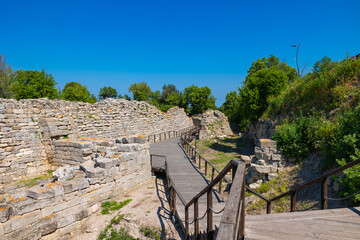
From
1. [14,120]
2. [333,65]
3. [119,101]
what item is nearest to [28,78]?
[119,101]

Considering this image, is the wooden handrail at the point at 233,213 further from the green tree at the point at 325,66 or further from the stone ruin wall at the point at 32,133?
the green tree at the point at 325,66

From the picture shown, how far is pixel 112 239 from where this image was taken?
4.86m

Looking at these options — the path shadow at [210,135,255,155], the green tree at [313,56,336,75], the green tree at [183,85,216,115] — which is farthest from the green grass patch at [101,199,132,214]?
the green tree at [183,85,216,115]

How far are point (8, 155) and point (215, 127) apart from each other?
24.3 meters

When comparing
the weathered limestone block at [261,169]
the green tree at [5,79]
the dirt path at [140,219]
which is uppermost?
the green tree at [5,79]

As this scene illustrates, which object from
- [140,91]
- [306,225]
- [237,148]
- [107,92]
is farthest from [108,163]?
[107,92]

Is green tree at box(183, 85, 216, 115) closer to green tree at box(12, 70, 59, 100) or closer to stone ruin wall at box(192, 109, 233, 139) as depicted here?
stone ruin wall at box(192, 109, 233, 139)

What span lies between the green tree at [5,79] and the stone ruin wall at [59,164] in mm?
20817

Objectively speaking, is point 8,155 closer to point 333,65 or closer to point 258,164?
point 258,164

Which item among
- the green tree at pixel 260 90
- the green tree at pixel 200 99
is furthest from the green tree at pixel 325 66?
the green tree at pixel 200 99

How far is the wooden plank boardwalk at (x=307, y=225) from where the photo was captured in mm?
2447

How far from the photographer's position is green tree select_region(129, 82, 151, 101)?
51.3m

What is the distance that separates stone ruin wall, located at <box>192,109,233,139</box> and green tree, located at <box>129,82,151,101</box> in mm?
25518

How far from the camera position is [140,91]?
52.0 m
